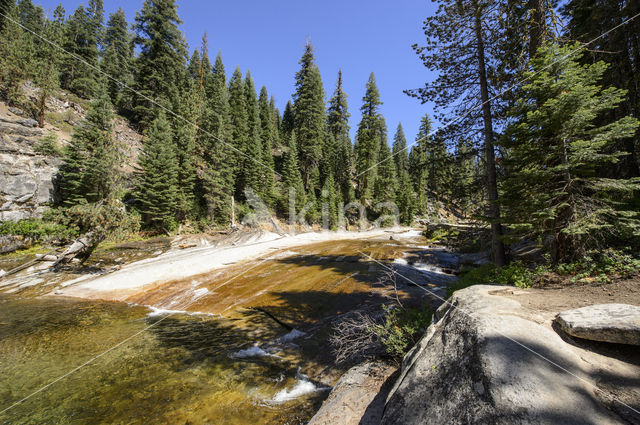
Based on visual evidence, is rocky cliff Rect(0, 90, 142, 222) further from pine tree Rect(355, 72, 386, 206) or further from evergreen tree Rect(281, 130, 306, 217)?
pine tree Rect(355, 72, 386, 206)

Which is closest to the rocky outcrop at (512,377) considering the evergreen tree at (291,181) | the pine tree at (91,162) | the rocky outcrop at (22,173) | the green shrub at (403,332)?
the green shrub at (403,332)

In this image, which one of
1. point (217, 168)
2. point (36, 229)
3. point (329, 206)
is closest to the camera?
point (36, 229)

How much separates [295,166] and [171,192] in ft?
52.4

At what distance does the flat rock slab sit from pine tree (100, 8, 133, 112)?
44.6 m

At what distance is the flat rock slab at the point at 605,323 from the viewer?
2566 millimetres

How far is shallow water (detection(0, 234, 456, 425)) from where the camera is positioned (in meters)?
4.66

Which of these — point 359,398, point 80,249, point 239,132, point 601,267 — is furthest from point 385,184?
point 359,398

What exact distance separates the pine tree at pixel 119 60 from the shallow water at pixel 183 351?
117ft

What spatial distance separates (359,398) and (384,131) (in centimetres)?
5690

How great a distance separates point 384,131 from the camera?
181ft

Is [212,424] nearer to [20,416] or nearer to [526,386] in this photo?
[20,416]

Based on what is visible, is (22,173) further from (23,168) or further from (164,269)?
(164,269)

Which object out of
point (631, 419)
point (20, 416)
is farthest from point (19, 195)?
point (631, 419)

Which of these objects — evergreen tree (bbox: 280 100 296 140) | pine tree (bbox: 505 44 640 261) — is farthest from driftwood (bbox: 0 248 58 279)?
evergreen tree (bbox: 280 100 296 140)
